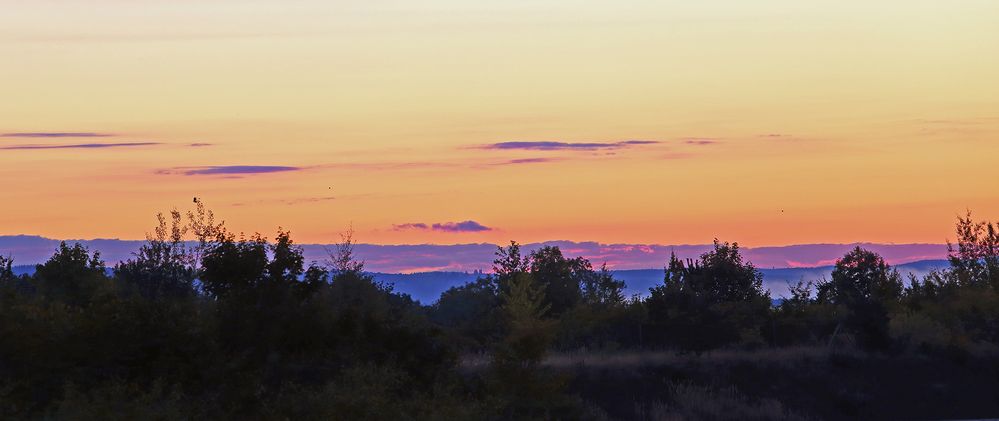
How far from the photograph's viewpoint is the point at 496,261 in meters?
91.0

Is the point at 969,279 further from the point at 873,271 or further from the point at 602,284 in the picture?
the point at 602,284

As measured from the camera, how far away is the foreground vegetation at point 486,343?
3384 cm

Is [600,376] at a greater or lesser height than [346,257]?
lesser

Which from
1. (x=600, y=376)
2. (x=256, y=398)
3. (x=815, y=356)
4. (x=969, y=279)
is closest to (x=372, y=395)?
(x=256, y=398)

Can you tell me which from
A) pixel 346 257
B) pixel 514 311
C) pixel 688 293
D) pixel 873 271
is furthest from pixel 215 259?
pixel 873 271

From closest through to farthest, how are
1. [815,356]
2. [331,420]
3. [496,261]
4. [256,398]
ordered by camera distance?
[331,420] < [256,398] < [815,356] < [496,261]

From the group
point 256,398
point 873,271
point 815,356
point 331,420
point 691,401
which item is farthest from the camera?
point 873,271

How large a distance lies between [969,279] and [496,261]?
30929 millimetres

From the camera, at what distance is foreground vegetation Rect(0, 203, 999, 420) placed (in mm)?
33844

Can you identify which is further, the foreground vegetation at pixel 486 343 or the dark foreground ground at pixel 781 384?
the dark foreground ground at pixel 781 384

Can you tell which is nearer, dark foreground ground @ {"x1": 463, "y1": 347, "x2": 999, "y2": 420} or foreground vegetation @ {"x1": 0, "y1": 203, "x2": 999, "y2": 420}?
A: foreground vegetation @ {"x1": 0, "y1": 203, "x2": 999, "y2": 420}

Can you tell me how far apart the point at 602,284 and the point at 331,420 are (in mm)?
69291

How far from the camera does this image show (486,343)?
63.4 metres

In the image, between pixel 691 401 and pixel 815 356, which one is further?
pixel 815 356
